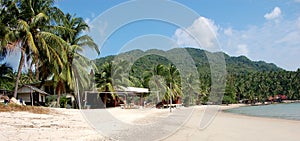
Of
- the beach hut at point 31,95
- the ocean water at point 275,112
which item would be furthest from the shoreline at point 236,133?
the beach hut at point 31,95

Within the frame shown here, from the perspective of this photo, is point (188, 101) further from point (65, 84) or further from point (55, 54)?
point (55, 54)

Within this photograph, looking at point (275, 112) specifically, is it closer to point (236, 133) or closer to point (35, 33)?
point (236, 133)

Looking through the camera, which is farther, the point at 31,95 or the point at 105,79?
the point at 105,79

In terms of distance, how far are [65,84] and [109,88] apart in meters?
4.75

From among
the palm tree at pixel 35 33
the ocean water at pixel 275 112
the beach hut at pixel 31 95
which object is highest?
the palm tree at pixel 35 33

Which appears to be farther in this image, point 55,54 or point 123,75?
point 123,75

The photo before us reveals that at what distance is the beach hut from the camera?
2203 cm

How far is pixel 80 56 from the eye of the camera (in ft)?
64.6

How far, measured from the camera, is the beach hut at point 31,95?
22031mm

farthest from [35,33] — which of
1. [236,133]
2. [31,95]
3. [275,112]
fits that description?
[275,112]

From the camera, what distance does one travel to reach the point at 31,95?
2203 cm

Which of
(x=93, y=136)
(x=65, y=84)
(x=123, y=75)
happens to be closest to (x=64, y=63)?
(x=65, y=84)

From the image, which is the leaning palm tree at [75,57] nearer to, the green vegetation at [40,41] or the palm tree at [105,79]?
the green vegetation at [40,41]

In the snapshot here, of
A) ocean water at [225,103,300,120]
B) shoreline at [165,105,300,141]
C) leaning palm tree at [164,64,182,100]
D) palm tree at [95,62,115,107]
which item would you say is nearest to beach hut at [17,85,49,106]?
palm tree at [95,62,115,107]
